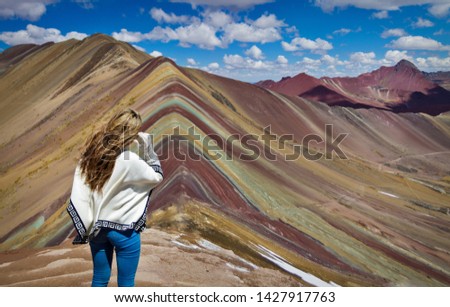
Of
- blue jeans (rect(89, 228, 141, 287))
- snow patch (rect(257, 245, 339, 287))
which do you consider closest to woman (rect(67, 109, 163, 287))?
blue jeans (rect(89, 228, 141, 287))

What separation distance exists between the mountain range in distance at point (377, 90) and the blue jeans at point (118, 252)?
328 ft

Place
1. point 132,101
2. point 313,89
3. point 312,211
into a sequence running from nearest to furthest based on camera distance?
point 312,211 → point 132,101 → point 313,89

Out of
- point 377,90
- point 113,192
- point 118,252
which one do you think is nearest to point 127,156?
point 113,192

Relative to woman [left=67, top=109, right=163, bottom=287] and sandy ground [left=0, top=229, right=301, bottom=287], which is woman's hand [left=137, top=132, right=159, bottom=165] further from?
sandy ground [left=0, top=229, right=301, bottom=287]

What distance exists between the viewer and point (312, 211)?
18.0 m

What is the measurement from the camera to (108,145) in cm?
326

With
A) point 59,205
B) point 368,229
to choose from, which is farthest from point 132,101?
point 368,229

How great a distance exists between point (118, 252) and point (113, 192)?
1.67 feet

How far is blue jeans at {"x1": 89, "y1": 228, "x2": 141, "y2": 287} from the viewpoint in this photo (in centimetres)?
334

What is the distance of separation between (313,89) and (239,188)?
101946 mm

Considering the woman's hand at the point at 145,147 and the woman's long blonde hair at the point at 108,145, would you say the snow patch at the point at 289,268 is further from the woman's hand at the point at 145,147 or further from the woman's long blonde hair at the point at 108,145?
the woman's long blonde hair at the point at 108,145

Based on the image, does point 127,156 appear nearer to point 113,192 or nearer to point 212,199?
point 113,192

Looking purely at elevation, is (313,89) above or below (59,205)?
above
